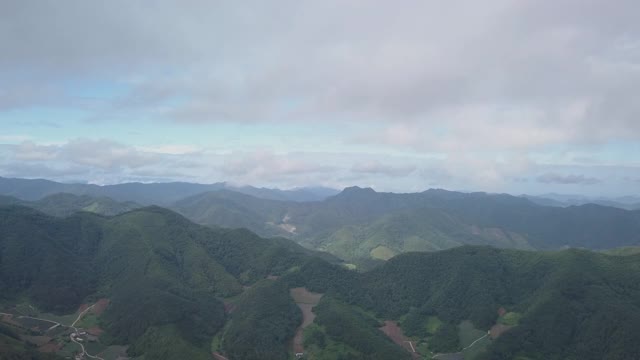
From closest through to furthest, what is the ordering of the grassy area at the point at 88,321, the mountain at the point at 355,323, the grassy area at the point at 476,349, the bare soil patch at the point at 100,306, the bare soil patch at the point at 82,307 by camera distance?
the mountain at the point at 355,323
the grassy area at the point at 476,349
the grassy area at the point at 88,321
the bare soil patch at the point at 100,306
the bare soil patch at the point at 82,307

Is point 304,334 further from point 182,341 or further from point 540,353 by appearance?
point 540,353

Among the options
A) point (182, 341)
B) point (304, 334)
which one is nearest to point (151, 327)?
point (182, 341)

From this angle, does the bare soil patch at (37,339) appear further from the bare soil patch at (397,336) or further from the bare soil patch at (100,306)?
the bare soil patch at (397,336)

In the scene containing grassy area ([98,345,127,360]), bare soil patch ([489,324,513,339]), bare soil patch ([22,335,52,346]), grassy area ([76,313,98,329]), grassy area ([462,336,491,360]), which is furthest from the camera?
grassy area ([76,313,98,329])

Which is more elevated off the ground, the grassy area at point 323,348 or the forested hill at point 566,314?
the forested hill at point 566,314

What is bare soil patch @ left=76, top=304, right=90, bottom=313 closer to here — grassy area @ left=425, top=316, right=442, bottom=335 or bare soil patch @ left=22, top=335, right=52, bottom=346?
bare soil patch @ left=22, top=335, right=52, bottom=346

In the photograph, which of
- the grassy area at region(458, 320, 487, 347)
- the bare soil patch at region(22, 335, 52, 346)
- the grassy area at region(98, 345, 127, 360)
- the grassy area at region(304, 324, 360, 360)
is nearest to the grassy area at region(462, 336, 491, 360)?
the grassy area at region(458, 320, 487, 347)

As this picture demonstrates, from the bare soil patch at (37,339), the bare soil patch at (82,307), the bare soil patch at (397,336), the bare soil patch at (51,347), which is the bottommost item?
the bare soil patch at (397,336)

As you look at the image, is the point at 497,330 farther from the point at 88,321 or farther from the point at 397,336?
the point at 88,321

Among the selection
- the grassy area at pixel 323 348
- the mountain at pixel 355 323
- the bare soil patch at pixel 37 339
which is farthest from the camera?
the grassy area at pixel 323 348

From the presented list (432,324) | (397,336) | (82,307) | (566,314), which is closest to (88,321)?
(82,307)

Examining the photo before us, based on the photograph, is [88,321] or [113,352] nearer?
[113,352]

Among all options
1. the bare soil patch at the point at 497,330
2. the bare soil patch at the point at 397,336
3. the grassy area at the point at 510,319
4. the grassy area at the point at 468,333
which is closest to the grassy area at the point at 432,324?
the grassy area at the point at 468,333

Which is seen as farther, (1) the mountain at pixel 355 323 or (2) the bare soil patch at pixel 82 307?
(2) the bare soil patch at pixel 82 307
